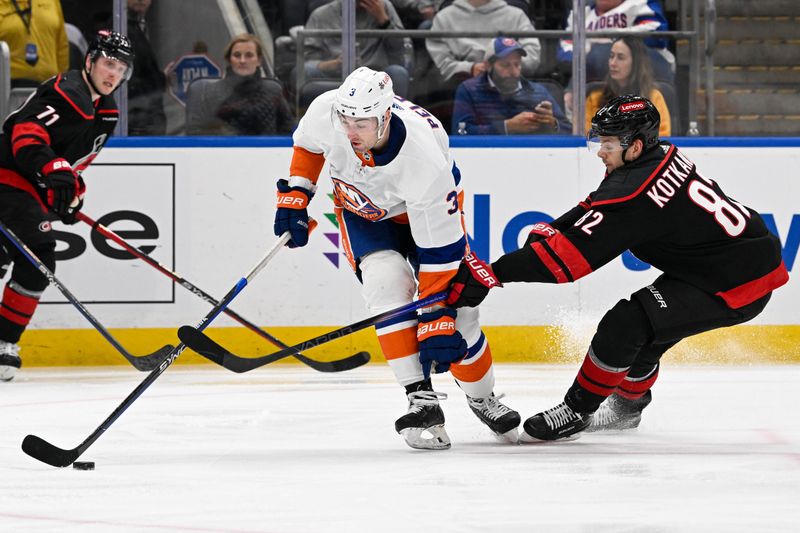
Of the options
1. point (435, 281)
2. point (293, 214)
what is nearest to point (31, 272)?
point (293, 214)

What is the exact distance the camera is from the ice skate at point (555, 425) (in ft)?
10.5

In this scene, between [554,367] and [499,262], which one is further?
[554,367]

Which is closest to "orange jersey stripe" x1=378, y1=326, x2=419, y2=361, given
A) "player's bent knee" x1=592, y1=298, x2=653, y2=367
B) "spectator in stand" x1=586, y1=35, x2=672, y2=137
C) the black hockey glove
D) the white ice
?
the white ice

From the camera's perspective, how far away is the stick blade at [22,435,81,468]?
2.80 meters

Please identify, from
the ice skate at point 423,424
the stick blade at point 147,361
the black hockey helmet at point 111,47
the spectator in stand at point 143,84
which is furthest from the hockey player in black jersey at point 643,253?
the spectator in stand at point 143,84

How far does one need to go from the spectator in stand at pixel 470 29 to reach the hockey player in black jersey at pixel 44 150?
133 cm

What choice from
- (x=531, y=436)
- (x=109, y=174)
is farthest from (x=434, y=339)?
(x=109, y=174)

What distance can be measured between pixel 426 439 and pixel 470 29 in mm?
2623

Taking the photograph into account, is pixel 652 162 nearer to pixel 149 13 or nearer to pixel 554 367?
pixel 554 367

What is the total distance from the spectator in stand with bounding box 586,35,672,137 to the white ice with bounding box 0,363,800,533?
1375 mm

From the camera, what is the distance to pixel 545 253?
299 centimetres

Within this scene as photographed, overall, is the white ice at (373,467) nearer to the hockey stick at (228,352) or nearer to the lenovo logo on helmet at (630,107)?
the hockey stick at (228,352)

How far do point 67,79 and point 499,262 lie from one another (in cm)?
237

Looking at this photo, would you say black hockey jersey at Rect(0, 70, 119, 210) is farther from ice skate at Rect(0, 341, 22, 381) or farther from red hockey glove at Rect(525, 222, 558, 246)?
red hockey glove at Rect(525, 222, 558, 246)
